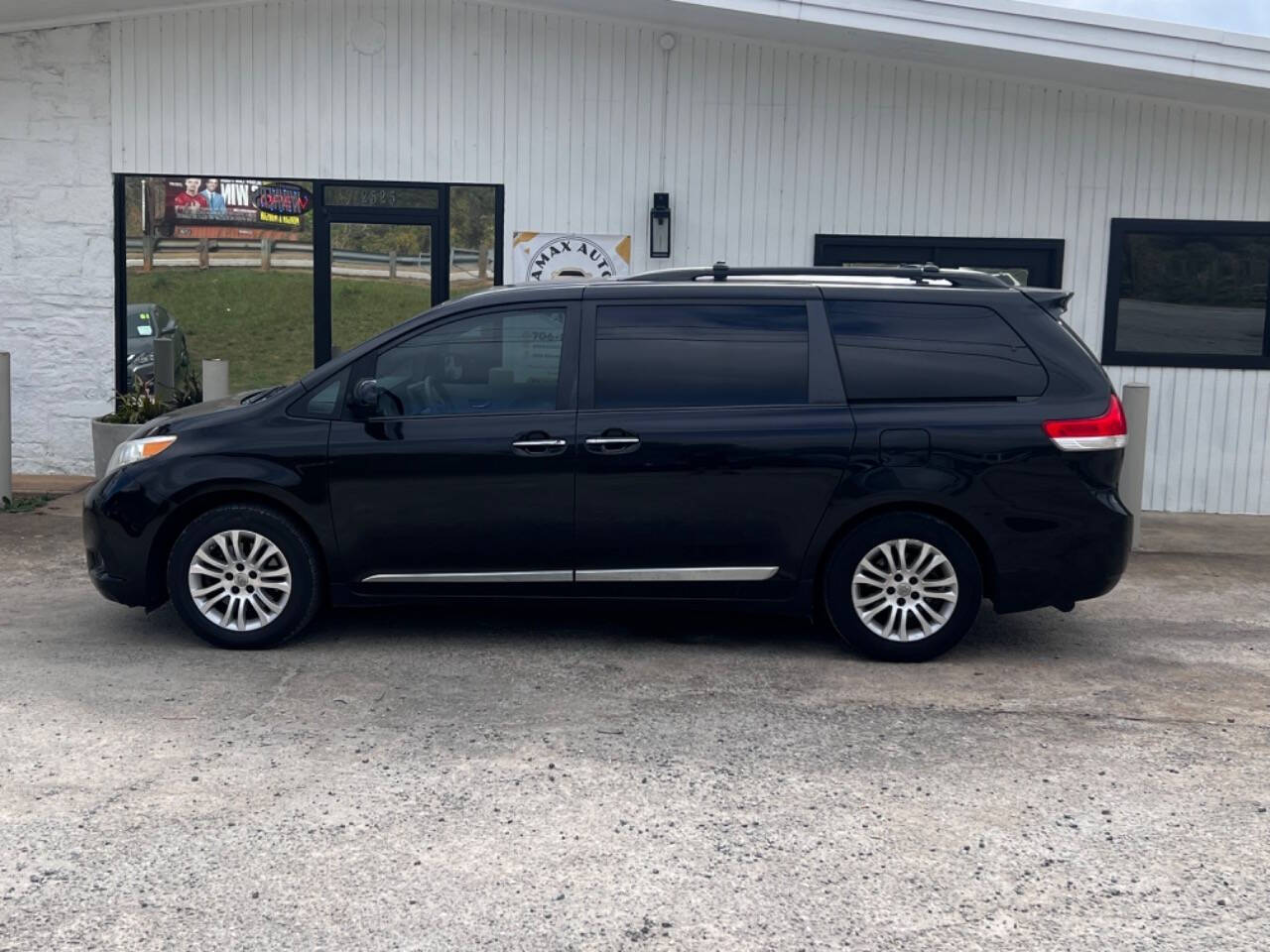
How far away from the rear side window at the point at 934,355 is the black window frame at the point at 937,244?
15.2ft

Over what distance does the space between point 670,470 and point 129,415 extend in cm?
594

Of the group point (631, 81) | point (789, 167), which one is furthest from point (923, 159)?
point (631, 81)

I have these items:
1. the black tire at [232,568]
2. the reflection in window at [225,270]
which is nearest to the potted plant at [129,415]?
the reflection in window at [225,270]

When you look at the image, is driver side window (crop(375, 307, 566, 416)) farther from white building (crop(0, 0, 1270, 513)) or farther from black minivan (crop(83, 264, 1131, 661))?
white building (crop(0, 0, 1270, 513))

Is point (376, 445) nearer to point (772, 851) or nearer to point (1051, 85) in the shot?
point (772, 851)

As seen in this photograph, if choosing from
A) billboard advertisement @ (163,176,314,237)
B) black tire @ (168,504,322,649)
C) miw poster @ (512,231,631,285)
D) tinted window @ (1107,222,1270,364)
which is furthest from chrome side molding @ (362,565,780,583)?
tinted window @ (1107,222,1270,364)

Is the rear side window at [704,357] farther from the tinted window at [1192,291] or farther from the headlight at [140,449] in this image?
the tinted window at [1192,291]

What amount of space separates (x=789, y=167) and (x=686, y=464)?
5.29m

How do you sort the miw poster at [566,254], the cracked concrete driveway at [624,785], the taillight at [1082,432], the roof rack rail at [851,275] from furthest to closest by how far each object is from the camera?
1. the miw poster at [566,254]
2. the roof rack rail at [851,275]
3. the taillight at [1082,432]
4. the cracked concrete driveway at [624,785]

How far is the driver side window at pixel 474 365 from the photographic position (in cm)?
706

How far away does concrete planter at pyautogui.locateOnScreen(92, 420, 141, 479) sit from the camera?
10789mm

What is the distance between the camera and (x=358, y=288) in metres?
11.8

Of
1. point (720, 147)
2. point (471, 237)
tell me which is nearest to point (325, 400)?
point (471, 237)

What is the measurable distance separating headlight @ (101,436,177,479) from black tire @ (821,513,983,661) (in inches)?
128
